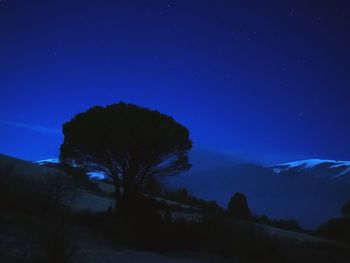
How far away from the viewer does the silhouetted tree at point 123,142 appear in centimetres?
2472

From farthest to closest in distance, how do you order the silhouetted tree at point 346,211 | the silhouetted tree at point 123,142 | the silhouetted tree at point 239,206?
the silhouetted tree at point 239,206 → the silhouetted tree at point 346,211 → the silhouetted tree at point 123,142

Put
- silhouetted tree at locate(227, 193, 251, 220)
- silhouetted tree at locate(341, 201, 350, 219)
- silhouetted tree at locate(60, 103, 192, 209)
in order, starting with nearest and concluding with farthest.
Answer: silhouetted tree at locate(60, 103, 192, 209), silhouetted tree at locate(341, 201, 350, 219), silhouetted tree at locate(227, 193, 251, 220)

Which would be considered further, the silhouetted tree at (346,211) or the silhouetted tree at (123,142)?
the silhouetted tree at (346,211)

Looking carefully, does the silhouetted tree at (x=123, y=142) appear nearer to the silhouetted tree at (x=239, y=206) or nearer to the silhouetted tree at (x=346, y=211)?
the silhouetted tree at (x=239, y=206)

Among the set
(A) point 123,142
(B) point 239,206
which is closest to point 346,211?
(B) point 239,206

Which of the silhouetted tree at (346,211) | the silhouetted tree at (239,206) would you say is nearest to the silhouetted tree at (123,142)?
the silhouetted tree at (239,206)

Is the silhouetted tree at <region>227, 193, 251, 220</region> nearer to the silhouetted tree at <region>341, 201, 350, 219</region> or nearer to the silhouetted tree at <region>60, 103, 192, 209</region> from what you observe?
the silhouetted tree at <region>341, 201, 350, 219</region>

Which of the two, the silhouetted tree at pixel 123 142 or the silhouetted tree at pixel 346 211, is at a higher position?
the silhouetted tree at pixel 123 142

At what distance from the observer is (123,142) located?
24.2m

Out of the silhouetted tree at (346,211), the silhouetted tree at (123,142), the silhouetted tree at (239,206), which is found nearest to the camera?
the silhouetted tree at (123,142)

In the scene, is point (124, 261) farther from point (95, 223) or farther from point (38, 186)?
point (38, 186)

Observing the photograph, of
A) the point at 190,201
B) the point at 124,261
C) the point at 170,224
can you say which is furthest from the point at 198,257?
the point at 190,201

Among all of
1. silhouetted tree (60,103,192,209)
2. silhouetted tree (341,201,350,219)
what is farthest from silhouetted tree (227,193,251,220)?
silhouetted tree (60,103,192,209)

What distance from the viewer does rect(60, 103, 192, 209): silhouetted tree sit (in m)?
24.7
